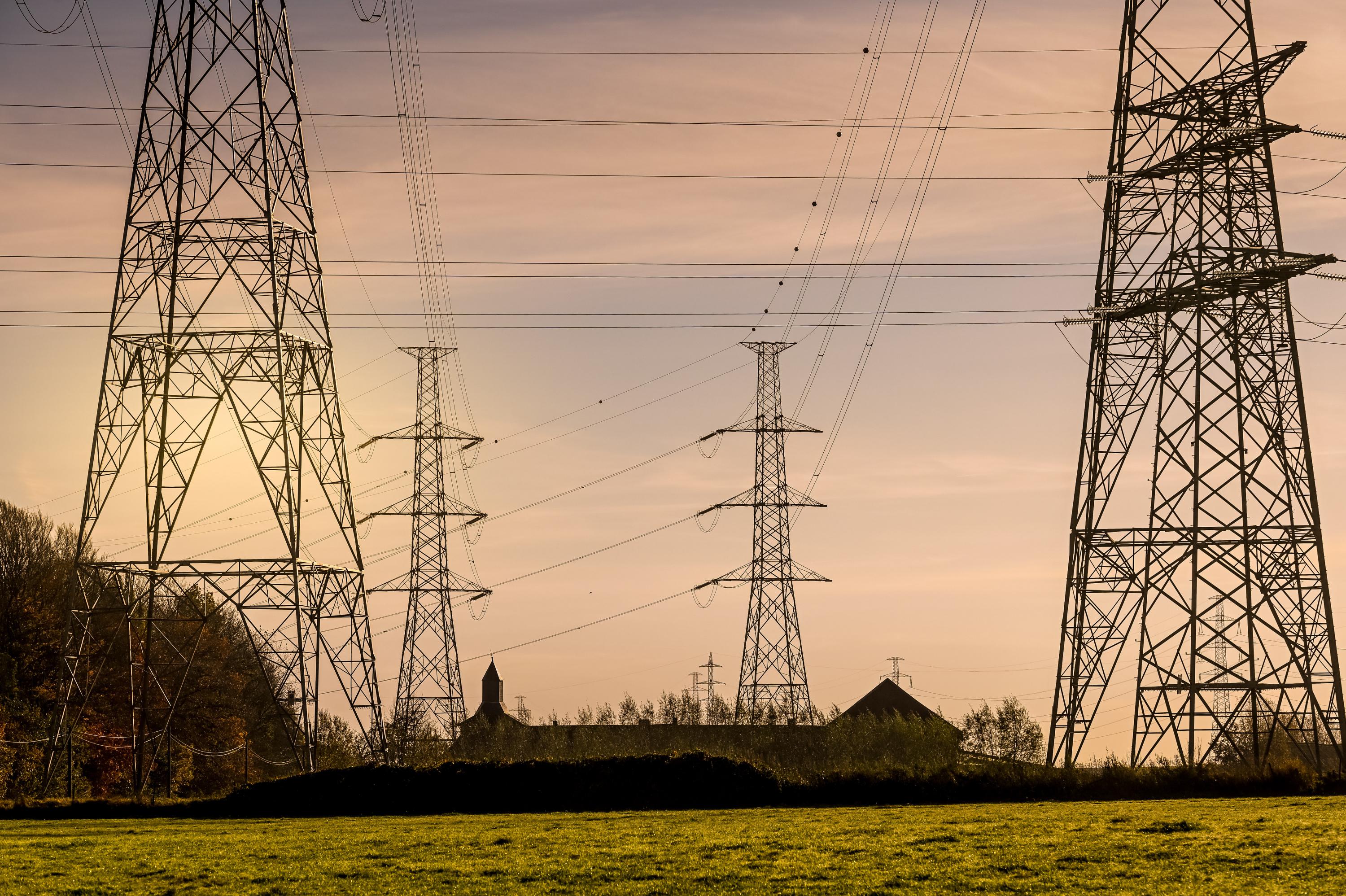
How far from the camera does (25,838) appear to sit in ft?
88.7

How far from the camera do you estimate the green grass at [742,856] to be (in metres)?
19.5

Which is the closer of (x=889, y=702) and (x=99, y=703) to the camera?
(x=99, y=703)

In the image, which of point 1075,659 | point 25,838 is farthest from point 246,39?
point 1075,659

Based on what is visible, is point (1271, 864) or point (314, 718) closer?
point (1271, 864)

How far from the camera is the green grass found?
19453 mm

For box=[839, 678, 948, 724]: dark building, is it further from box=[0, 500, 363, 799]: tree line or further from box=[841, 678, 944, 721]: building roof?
box=[0, 500, 363, 799]: tree line

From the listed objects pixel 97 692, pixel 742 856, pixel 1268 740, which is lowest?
pixel 742 856

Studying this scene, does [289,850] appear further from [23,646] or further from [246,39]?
[23,646]

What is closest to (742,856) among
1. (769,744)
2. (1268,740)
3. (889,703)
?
(1268,740)

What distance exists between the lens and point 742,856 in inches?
889

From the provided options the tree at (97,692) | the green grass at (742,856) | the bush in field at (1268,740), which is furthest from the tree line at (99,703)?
the bush in field at (1268,740)

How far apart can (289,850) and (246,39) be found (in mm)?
22113

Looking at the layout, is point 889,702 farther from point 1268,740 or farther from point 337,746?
point 1268,740

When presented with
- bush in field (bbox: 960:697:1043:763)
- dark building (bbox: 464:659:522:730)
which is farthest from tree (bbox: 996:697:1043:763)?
dark building (bbox: 464:659:522:730)
